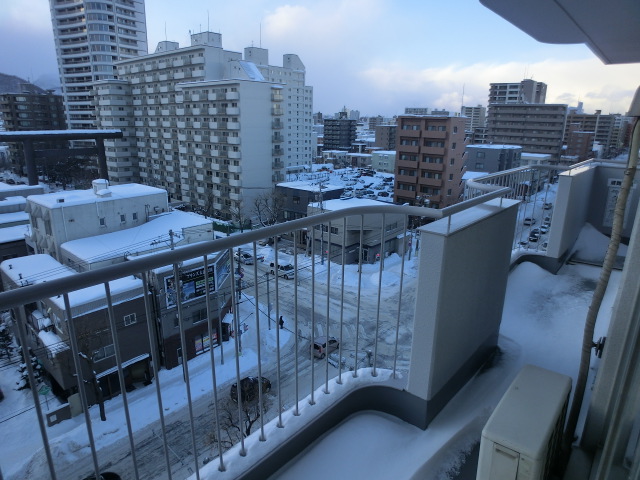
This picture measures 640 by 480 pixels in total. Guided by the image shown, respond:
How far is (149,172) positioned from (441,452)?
29599mm

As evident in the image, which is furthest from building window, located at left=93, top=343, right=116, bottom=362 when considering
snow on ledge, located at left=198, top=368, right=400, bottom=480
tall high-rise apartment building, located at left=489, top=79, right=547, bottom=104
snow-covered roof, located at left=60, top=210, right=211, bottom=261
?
tall high-rise apartment building, located at left=489, top=79, right=547, bottom=104

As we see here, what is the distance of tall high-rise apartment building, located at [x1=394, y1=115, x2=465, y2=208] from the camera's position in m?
20.4

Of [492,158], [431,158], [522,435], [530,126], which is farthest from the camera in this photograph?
[530,126]

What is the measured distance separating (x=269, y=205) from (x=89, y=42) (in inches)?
987

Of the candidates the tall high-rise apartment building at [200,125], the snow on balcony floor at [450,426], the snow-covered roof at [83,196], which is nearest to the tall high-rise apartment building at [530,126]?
the tall high-rise apartment building at [200,125]

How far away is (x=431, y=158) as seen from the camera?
2109 centimetres

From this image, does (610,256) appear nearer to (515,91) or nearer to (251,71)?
(251,71)

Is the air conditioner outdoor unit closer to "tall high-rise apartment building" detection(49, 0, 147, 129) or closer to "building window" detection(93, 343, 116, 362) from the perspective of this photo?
"building window" detection(93, 343, 116, 362)

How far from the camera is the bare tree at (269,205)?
1997 cm

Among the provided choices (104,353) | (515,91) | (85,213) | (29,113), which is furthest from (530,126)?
(29,113)

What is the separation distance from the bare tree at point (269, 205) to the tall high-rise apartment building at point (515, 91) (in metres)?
39.5

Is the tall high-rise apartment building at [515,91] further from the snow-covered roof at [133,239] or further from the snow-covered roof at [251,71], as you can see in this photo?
the snow-covered roof at [133,239]

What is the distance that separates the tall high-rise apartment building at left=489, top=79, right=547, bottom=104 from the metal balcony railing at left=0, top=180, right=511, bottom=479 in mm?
43877

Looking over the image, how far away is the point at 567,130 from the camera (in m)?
44.6
